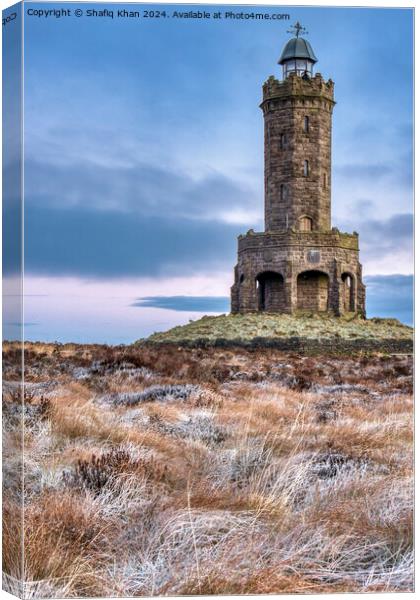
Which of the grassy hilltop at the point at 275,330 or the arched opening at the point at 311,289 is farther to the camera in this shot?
the arched opening at the point at 311,289

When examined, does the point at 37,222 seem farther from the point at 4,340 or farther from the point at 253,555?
the point at 253,555

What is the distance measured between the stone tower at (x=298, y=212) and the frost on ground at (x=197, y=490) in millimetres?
10499

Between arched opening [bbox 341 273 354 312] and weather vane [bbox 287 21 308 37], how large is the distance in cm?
949

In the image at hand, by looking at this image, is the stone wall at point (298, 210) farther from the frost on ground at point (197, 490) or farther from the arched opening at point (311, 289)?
the frost on ground at point (197, 490)

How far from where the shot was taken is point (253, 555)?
538 cm

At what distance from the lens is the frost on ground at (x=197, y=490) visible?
208 inches

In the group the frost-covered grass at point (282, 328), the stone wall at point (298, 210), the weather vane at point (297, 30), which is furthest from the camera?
the stone wall at point (298, 210)

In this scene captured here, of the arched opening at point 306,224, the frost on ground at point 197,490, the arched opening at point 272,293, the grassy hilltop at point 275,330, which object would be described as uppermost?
the arched opening at point 306,224

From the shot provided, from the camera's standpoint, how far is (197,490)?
5926mm

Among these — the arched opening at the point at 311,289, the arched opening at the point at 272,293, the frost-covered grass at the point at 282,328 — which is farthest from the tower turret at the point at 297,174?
the frost-covered grass at the point at 282,328

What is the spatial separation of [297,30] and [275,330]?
26.4 feet

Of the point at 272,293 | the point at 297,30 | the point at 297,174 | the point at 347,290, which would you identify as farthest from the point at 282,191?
the point at 297,30

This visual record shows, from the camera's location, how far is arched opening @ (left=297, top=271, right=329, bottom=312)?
21172mm

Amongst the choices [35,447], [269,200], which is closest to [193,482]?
[35,447]
